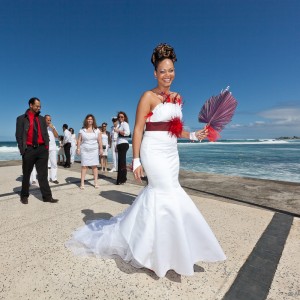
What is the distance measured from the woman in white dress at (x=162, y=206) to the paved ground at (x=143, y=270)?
0.66 feet

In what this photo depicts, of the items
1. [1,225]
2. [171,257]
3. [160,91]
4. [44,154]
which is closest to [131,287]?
[171,257]

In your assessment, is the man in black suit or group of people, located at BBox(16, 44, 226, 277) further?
the man in black suit

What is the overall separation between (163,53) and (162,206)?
1.49 metres

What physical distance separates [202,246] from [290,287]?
32.6 inches

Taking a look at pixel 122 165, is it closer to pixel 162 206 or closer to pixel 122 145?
pixel 122 145

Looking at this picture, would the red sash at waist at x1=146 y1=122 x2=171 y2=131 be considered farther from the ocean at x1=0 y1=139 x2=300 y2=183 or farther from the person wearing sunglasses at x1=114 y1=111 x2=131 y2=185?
the ocean at x1=0 y1=139 x2=300 y2=183

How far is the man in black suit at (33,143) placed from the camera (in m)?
4.61

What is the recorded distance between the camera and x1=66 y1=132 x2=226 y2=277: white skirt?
2.27 metres

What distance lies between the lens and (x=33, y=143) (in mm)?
4707

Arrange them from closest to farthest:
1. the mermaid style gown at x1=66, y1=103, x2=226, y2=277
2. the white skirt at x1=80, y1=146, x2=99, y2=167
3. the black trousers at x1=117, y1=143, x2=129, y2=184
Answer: the mermaid style gown at x1=66, y1=103, x2=226, y2=277 → the white skirt at x1=80, y1=146, x2=99, y2=167 → the black trousers at x1=117, y1=143, x2=129, y2=184

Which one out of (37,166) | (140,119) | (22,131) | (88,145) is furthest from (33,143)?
(140,119)

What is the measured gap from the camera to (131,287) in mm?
2232

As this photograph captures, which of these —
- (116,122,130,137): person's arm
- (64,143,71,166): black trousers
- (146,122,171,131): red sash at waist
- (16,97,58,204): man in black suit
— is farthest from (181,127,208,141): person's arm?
(64,143,71,166): black trousers

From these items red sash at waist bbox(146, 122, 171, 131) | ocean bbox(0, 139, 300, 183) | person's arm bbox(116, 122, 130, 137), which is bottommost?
ocean bbox(0, 139, 300, 183)
